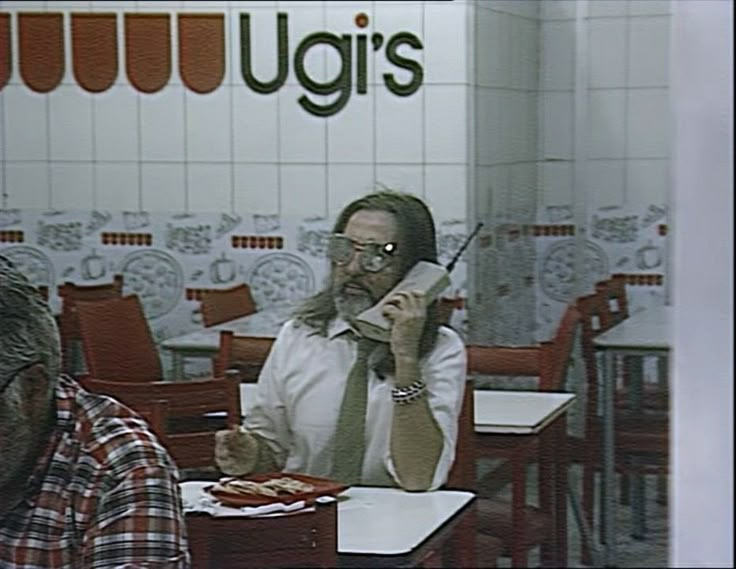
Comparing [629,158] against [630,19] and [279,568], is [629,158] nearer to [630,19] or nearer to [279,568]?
[630,19]

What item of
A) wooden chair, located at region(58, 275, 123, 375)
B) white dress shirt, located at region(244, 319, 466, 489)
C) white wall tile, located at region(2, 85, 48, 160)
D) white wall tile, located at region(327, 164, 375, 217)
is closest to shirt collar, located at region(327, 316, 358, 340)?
white dress shirt, located at region(244, 319, 466, 489)

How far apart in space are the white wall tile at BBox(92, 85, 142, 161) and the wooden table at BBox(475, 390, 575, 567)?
0.40 meters

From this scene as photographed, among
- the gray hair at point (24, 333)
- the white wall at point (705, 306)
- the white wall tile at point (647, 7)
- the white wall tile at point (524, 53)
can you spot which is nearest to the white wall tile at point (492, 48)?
the white wall tile at point (524, 53)

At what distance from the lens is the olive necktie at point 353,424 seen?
116 centimetres

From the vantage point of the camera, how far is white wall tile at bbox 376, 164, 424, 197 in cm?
119

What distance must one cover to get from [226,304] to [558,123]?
0.35 metres

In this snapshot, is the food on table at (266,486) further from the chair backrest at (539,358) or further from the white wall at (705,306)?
the white wall at (705,306)

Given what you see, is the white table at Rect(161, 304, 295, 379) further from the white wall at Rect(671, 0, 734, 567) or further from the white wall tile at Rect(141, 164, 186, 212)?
the white wall at Rect(671, 0, 734, 567)

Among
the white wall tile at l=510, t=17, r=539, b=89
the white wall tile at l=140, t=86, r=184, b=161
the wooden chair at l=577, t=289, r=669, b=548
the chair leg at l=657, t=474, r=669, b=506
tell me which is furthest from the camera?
the white wall tile at l=140, t=86, r=184, b=161

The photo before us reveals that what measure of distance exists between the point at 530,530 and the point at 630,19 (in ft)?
1.50

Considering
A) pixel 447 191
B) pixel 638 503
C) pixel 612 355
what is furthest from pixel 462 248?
pixel 638 503

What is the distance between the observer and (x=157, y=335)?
4.06ft

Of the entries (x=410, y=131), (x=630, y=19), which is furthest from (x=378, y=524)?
(x=630, y=19)

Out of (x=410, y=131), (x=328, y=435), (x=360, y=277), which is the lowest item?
(x=328, y=435)
